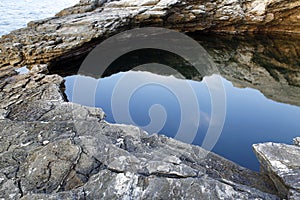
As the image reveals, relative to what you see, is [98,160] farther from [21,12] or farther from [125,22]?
[21,12]

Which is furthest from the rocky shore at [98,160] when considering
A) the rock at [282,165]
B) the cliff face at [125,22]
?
the cliff face at [125,22]

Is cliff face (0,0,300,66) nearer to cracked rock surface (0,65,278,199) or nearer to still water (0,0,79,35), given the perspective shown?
still water (0,0,79,35)

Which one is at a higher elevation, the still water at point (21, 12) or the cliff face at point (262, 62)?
the still water at point (21, 12)

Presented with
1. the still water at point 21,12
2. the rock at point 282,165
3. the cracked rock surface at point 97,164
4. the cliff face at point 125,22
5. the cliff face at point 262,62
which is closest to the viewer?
the cracked rock surface at point 97,164

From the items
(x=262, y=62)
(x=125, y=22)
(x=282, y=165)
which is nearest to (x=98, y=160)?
(x=282, y=165)

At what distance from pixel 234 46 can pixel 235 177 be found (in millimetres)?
10685

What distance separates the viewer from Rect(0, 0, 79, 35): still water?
14.6 metres

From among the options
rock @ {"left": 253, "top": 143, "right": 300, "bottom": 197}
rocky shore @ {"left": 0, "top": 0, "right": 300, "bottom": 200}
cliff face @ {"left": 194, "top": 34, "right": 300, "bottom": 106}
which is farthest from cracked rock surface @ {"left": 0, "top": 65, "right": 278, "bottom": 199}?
cliff face @ {"left": 194, "top": 34, "right": 300, "bottom": 106}

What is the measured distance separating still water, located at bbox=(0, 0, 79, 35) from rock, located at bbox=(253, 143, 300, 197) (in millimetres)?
12963

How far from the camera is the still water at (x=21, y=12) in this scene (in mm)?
14633

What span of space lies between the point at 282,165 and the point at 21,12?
1883cm

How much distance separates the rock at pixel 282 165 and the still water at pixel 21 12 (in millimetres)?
12963

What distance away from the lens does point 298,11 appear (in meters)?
14.4

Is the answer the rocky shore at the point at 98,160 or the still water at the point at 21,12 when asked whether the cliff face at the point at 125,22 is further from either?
the still water at the point at 21,12
